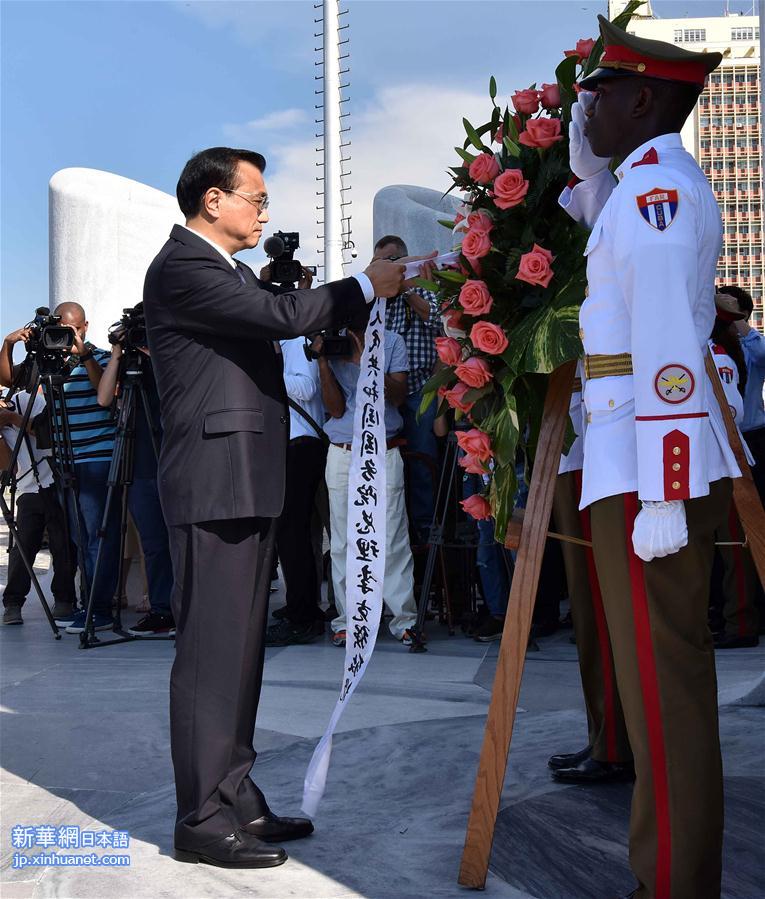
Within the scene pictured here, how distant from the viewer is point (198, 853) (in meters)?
2.76

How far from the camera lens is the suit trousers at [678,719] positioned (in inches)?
83.7

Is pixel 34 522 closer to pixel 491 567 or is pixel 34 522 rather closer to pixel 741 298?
pixel 491 567

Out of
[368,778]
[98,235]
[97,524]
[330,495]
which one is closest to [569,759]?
[368,778]

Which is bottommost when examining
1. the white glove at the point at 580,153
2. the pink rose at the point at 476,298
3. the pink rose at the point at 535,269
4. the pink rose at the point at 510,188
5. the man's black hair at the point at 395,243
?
the pink rose at the point at 476,298

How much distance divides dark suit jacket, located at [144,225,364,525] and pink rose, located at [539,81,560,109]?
2.50 ft

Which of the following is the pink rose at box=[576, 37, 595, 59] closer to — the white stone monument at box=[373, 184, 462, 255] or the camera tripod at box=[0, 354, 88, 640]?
the camera tripod at box=[0, 354, 88, 640]

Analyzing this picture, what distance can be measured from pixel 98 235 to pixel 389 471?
725 centimetres

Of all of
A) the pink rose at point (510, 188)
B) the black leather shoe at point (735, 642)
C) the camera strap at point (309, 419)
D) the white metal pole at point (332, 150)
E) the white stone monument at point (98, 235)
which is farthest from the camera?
the white metal pole at point (332, 150)

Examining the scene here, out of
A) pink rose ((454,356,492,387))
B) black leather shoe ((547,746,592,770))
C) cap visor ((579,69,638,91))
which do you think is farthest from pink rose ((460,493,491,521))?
cap visor ((579,69,638,91))

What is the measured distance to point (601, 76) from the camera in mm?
2256

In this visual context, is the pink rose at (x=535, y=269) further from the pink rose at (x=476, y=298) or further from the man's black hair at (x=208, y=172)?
the man's black hair at (x=208, y=172)

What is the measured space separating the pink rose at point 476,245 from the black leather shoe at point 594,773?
156 cm

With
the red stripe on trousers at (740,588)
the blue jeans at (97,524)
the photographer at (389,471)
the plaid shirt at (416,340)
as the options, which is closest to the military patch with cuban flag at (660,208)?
the photographer at (389,471)

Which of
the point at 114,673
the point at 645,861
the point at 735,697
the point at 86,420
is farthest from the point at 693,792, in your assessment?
the point at 86,420
